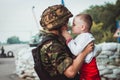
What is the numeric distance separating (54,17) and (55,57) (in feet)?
0.51

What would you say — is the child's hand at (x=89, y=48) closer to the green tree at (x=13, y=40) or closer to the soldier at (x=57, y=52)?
the soldier at (x=57, y=52)

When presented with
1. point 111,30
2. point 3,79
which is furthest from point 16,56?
point 111,30

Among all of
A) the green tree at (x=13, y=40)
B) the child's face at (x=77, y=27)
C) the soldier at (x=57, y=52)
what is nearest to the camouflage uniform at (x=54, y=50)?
the soldier at (x=57, y=52)

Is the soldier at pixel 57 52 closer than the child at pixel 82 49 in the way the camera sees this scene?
Yes

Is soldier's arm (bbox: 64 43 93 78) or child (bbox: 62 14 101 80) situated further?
child (bbox: 62 14 101 80)

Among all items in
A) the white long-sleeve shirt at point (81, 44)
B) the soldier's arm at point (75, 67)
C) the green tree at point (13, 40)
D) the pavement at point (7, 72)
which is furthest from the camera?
the pavement at point (7, 72)

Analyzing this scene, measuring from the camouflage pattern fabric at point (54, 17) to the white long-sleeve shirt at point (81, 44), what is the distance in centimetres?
11

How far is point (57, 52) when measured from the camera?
143 centimetres

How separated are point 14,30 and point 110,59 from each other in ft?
4.64

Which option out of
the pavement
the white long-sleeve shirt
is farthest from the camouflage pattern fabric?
the pavement

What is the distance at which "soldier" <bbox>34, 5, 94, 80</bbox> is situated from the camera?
1435 mm

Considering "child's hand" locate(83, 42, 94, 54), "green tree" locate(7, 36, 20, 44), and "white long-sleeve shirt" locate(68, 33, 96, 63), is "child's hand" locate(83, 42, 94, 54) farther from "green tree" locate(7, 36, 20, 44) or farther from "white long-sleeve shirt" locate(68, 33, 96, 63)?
"green tree" locate(7, 36, 20, 44)

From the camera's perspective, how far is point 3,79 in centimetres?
606

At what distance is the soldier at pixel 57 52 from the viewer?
1.43 meters
